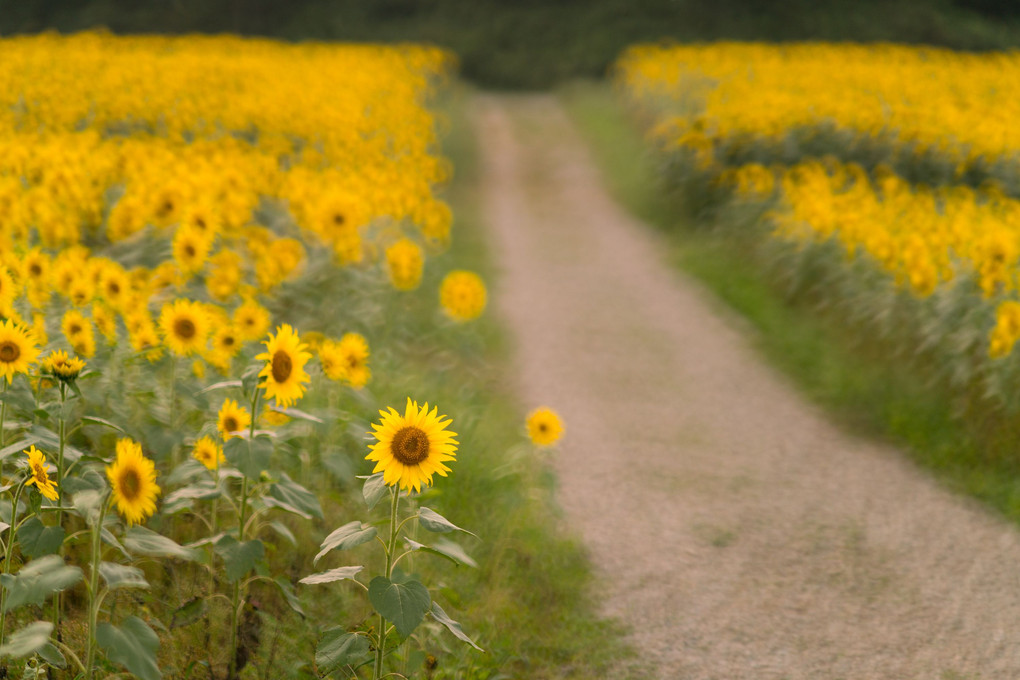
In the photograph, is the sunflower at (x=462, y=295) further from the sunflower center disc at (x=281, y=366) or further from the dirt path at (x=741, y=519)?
the sunflower center disc at (x=281, y=366)

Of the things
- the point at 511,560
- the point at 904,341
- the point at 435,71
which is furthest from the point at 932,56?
the point at 511,560

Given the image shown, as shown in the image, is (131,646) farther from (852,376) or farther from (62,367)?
(852,376)

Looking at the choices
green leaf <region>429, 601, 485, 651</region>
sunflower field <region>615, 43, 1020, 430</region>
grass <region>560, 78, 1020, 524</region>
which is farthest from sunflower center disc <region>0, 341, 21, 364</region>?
sunflower field <region>615, 43, 1020, 430</region>

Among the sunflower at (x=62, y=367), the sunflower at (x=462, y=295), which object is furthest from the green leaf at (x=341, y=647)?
the sunflower at (x=462, y=295)

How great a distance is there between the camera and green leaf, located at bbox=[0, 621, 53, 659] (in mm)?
1981

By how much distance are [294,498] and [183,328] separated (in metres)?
0.73

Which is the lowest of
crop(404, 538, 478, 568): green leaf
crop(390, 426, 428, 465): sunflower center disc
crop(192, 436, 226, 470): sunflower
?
crop(192, 436, 226, 470): sunflower

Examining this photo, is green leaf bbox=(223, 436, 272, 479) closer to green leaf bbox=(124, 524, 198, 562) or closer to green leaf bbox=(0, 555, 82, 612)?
green leaf bbox=(124, 524, 198, 562)

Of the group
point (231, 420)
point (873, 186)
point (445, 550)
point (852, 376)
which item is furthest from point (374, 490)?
point (873, 186)

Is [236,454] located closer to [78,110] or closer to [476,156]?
[78,110]

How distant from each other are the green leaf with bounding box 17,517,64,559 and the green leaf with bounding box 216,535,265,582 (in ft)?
1.33

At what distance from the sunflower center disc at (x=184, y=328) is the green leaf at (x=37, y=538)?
83 cm

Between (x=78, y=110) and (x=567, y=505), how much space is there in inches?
217

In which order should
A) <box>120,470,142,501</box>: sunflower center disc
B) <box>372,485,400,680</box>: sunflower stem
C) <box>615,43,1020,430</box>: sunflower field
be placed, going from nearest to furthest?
<box>120,470,142,501</box>: sunflower center disc
<box>372,485,400,680</box>: sunflower stem
<box>615,43,1020,430</box>: sunflower field
